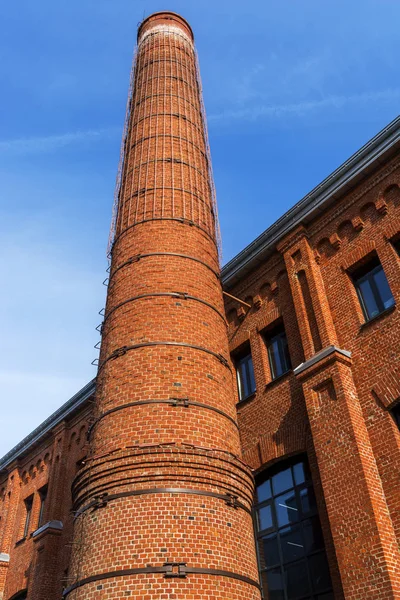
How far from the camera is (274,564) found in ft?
34.2

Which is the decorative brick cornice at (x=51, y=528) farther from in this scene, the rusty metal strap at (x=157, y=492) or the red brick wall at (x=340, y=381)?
the rusty metal strap at (x=157, y=492)

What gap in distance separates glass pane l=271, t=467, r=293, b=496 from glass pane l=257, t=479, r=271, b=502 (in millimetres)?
156

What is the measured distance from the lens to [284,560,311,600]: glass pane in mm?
9711

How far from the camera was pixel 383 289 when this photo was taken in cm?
1096

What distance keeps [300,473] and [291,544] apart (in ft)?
4.14

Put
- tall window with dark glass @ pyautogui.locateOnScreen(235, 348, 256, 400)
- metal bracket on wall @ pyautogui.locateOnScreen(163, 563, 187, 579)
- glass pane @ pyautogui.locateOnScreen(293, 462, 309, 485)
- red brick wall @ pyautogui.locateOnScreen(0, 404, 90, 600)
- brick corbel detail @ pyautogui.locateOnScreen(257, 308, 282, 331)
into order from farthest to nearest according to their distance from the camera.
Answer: red brick wall @ pyautogui.locateOnScreen(0, 404, 90, 600)
tall window with dark glass @ pyautogui.locateOnScreen(235, 348, 256, 400)
brick corbel detail @ pyautogui.locateOnScreen(257, 308, 282, 331)
glass pane @ pyautogui.locateOnScreen(293, 462, 309, 485)
metal bracket on wall @ pyautogui.locateOnScreen(163, 563, 187, 579)

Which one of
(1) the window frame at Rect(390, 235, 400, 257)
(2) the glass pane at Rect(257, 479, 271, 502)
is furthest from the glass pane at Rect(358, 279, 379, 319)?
(2) the glass pane at Rect(257, 479, 271, 502)

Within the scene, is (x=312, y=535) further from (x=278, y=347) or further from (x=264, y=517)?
(x=278, y=347)

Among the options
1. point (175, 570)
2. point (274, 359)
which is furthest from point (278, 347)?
point (175, 570)

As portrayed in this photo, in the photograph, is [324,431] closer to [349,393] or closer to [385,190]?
[349,393]

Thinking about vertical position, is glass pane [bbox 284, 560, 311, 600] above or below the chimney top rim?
below

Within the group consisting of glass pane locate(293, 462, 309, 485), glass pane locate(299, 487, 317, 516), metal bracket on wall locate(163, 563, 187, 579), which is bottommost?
metal bracket on wall locate(163, 563, 187, 579)

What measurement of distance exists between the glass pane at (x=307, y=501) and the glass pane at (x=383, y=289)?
3.73 metres

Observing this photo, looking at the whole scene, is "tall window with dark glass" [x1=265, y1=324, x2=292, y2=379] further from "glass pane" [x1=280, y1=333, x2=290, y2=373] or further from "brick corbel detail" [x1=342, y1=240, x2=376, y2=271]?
Result: "brick corbel detail" [x1=342, y1=240, x2=376, y2=271]
